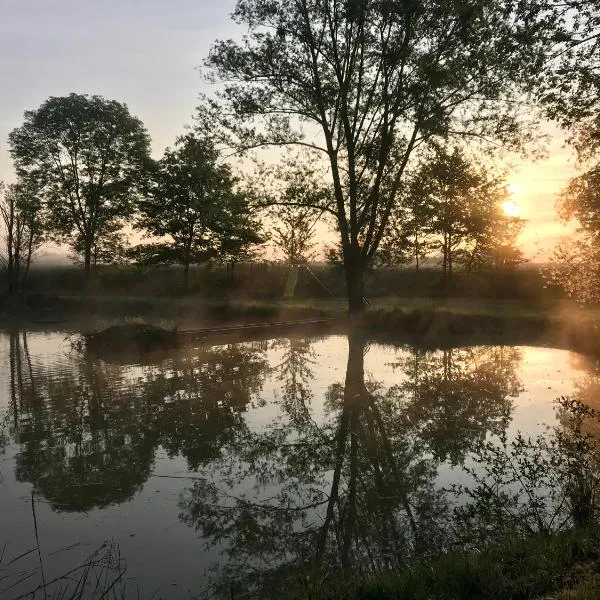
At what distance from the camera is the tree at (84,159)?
3681 cm

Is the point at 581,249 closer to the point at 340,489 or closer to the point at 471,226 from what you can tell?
the point at 340,489

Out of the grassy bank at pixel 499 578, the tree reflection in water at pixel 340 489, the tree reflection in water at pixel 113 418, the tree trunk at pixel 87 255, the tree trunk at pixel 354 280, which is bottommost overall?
the tree reflection in water at pixel 340 489

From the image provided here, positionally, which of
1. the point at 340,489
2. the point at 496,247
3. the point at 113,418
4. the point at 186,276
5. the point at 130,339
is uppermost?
the point at 496,247

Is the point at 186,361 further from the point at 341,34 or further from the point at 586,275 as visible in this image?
the point at 341,34

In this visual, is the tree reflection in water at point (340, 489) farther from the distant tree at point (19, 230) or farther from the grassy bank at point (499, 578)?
the distant tree at point (19, 230)

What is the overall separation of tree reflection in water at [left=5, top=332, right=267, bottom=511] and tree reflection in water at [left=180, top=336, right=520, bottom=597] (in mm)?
953

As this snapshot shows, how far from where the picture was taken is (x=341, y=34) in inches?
899

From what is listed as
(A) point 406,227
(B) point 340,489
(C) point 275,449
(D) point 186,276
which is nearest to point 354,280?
→ (A) point 406,227

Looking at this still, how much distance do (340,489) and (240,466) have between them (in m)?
1.47

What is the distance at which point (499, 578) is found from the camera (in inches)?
156

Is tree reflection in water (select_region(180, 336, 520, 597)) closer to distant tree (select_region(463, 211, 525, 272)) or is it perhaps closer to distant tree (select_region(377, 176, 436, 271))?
distant tree (select_region(377, 176, 436, 271))

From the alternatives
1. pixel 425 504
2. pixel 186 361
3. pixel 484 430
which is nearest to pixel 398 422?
pixel 484 430

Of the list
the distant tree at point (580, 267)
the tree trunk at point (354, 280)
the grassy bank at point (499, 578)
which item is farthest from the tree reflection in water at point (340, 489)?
the tree trunk at point (354, 280)

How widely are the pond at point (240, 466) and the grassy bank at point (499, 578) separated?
530 millimetres
